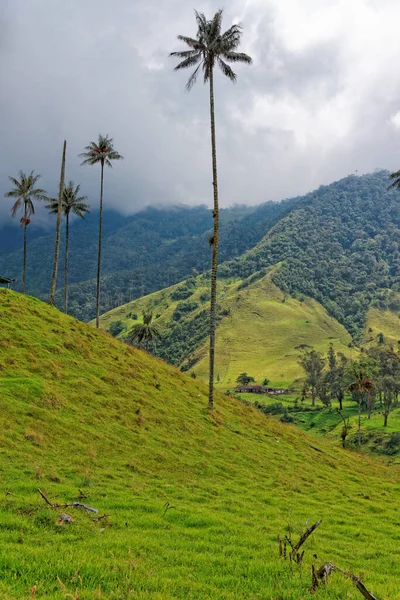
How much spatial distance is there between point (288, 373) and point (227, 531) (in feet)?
614

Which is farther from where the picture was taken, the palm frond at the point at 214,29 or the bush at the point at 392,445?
the bush at the point at 392,445

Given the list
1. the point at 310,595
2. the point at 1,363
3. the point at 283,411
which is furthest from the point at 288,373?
the point at 310,595

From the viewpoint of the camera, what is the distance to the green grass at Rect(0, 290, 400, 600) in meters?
7.56

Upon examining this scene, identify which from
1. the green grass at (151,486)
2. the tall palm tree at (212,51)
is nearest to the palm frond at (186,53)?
the tall palm tree at (212,51)

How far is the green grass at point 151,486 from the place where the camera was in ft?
24.8

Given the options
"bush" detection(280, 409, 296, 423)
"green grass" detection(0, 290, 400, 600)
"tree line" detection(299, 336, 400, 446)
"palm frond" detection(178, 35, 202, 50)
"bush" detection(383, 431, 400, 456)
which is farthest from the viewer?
"bush" detection(280, 409, 296, 423)

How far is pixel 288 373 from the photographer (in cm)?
19200

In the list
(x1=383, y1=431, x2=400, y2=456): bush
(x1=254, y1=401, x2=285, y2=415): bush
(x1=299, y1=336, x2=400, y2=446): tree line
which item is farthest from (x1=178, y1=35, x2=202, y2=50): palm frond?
(x1=254, y1=401, x2=285, y2=415): bush

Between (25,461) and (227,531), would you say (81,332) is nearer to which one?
(25,461)

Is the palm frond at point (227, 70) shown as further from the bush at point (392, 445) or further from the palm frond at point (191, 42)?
the bush at point (392, 445)

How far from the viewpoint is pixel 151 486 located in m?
16.7

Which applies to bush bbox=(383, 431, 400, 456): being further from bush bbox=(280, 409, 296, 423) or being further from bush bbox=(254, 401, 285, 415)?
bush bbox=(254, 401, 285, 415)

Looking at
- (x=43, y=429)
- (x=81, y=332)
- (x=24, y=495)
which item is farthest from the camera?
(x=81, y=332)

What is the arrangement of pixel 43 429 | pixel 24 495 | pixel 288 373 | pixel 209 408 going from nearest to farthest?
pixel 24 495, pixel 43 429, pixel 209 408, pixel 288 373
